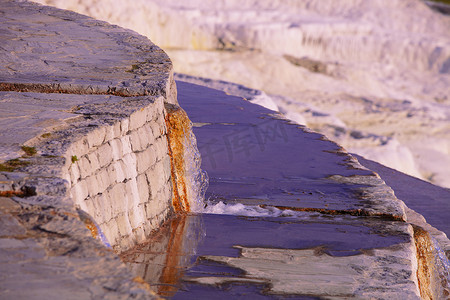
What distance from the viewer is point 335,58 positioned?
14.1 meters

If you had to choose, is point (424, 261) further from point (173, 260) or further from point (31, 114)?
point (31, 114)

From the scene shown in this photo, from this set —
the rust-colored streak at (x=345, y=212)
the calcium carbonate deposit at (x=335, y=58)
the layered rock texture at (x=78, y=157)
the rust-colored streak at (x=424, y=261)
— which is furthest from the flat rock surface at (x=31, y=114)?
the calcium carbonate deposit at (x=335, y=58)

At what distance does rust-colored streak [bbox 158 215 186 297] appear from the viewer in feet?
5.89

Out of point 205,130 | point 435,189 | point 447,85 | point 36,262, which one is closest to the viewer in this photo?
point 36,262

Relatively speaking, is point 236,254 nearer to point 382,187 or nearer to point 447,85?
point 382,187

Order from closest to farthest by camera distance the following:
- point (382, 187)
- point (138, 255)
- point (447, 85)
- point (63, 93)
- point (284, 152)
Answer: point (138, 255) → point (63, 93) → point (382, 187) → point (284, 152) → point (447, 85)

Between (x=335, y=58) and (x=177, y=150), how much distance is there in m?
12.1

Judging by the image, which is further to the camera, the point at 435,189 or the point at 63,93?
the point at 435,189

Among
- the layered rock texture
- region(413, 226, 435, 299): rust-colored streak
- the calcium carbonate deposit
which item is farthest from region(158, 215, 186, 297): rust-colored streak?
the calcium carbonate deposit

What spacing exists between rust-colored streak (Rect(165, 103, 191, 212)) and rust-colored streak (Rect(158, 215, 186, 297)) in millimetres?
85

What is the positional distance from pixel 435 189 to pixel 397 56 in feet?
36.5

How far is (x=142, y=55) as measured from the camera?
290cm

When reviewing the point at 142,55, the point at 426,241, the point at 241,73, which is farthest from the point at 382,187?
the point at 241,73

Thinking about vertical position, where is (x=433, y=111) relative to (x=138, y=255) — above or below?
below
